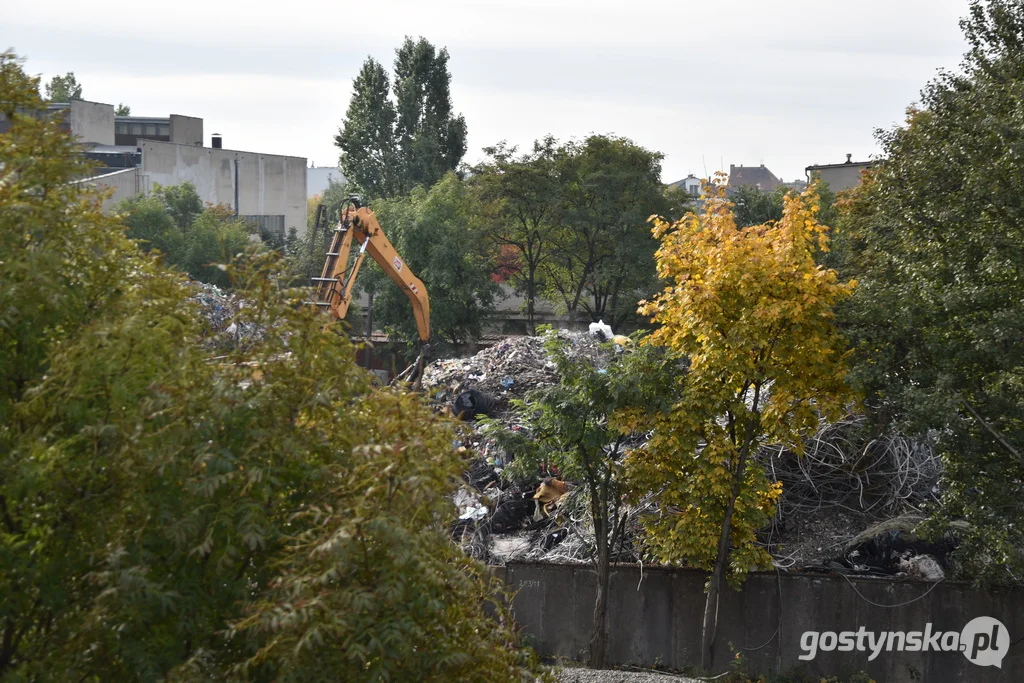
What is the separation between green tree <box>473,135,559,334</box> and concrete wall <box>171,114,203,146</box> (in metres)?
36.8

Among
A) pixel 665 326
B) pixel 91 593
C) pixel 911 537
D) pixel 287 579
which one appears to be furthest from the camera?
pixel 911 537

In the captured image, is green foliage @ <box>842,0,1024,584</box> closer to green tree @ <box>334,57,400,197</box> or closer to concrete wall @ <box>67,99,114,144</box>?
green tree @ <box>334,57,400,197</box>

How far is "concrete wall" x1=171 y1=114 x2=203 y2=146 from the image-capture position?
7538 centimetres

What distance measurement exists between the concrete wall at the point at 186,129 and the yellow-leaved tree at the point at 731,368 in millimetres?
66746

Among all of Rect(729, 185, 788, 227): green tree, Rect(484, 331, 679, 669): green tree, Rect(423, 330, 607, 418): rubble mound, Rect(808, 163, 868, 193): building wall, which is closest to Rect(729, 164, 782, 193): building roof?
Rect(808, 163, 868, 193): building wall

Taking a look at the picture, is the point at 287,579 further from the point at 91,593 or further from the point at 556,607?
the point at 556,607

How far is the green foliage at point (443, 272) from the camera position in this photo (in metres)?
44.0

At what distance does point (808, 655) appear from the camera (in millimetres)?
15344

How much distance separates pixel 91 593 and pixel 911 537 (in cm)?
1333

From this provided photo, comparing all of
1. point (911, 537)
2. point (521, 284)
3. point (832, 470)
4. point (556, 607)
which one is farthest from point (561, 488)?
point (521, 284)

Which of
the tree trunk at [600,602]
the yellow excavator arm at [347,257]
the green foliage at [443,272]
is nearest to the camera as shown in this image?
the tree trunk at [600,602]

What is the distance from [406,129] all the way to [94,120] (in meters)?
22.3

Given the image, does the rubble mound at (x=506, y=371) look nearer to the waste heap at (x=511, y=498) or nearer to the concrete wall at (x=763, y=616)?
the waste heap at (x=511, y=498)

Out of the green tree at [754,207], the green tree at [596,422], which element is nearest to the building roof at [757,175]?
the green tree at [754,207]
